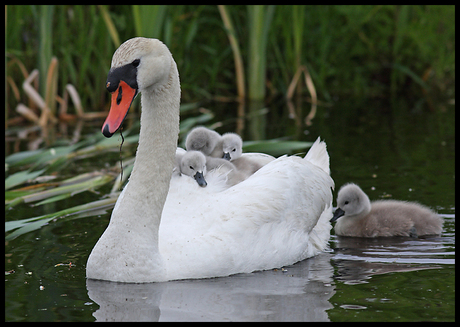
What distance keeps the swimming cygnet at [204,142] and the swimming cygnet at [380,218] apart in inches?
43.4

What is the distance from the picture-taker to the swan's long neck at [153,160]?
179 inches

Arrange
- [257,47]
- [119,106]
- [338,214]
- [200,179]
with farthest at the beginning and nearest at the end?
[257,47] < [338,214] < [200,179] < [119,106]

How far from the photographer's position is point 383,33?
13.6m

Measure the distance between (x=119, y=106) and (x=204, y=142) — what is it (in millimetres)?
1920

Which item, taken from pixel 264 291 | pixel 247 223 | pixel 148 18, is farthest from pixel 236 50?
pixel 264 291

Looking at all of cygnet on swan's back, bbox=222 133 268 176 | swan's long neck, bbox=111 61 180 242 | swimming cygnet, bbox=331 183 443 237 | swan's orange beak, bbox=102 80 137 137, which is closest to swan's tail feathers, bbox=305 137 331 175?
swimming cygnet, bbox=331 183 443 237

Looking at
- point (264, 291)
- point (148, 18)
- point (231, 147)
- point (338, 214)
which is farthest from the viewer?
point (148, 18)

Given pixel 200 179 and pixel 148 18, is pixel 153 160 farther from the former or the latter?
pixel 148 18

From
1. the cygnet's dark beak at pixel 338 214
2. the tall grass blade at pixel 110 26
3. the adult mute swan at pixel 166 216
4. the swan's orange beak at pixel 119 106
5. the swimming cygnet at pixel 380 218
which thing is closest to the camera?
the swan's orange beak at pixel 119 106

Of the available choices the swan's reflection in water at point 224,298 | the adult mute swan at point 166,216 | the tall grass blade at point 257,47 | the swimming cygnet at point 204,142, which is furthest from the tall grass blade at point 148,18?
the swan's reflection in water at point 224,298

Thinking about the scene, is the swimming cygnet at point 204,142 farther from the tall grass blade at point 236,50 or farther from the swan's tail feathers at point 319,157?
the tall grass blade at point 236,50

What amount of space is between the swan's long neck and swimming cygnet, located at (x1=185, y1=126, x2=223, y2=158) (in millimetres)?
1256

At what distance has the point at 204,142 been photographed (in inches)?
235

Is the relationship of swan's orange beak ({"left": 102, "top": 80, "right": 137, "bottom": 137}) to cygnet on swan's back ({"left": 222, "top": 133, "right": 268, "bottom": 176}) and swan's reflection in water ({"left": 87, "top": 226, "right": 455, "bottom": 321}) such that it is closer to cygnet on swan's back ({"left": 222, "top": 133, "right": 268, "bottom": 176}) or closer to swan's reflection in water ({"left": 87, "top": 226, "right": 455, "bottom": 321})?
swan's reflection in water ({"left": 87, "top": 226, "right": 455, "bottom": 321})
